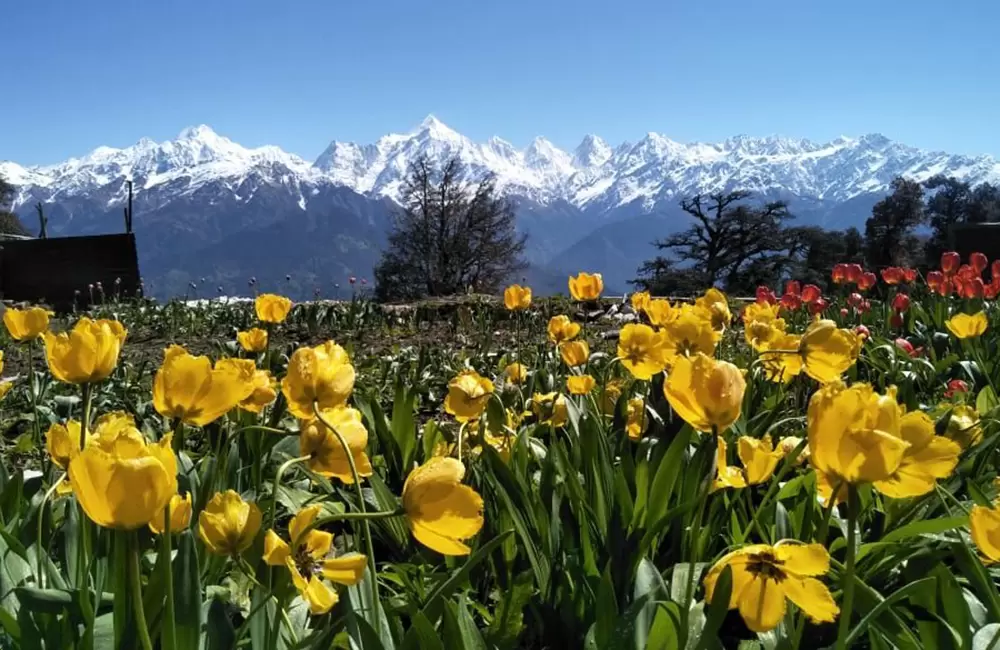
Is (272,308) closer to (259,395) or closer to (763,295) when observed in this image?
(259,395)

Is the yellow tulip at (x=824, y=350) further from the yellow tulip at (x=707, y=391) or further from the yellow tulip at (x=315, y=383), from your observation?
the yellow tulip at (x=315, y=383)

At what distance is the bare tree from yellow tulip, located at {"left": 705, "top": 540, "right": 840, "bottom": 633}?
3724cm

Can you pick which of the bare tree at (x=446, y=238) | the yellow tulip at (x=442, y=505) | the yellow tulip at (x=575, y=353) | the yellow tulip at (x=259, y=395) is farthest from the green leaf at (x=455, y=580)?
the bare tree at (x=446, y=238)

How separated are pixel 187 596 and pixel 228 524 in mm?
108

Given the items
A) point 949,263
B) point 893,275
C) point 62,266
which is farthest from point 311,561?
point 62,266

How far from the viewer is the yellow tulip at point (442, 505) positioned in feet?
3.18

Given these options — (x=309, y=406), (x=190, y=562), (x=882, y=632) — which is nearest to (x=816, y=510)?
(x=882, y=632)

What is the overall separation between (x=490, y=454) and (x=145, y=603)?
738 mm

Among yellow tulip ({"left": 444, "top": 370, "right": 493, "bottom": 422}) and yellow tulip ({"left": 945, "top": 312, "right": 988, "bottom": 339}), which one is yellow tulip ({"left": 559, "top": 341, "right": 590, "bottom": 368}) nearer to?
yellow tulip ({"left": 444, "top": 370, "right": 493, "bottom": 422})

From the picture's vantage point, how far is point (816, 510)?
173 cm

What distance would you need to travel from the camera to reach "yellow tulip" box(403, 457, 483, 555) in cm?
97

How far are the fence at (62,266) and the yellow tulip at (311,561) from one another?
37.5ft

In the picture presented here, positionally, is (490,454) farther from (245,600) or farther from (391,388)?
(391,388)

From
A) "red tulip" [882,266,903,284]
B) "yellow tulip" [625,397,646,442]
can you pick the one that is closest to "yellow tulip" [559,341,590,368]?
"yellow tulip" [625,397,646,442]
